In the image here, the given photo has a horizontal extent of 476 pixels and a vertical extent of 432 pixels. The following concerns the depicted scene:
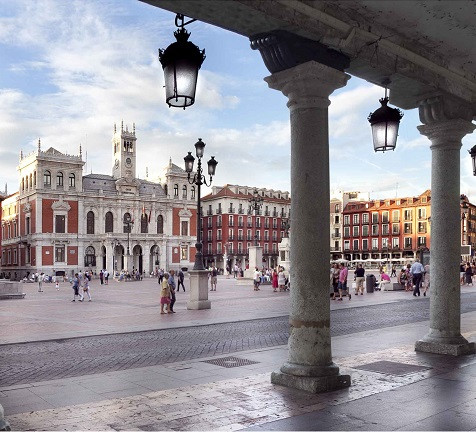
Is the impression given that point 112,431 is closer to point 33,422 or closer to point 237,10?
point 33,422

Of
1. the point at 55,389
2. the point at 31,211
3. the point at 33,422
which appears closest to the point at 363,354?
the point at 55,389

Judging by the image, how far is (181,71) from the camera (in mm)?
4602

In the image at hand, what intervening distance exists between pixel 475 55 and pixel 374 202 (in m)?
88.6

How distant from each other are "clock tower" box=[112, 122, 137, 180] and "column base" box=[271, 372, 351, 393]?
248 ft

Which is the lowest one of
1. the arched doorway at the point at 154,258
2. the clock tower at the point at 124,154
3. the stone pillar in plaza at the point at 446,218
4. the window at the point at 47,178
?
the arched doorway at the point at 154,258

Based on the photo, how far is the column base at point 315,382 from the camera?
554 cm

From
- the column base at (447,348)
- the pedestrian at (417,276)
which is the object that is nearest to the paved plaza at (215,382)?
the column base at (447,348)

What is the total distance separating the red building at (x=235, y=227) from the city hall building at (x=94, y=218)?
716cm

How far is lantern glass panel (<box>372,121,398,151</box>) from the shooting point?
6828 mm

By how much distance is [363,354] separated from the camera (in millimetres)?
8305

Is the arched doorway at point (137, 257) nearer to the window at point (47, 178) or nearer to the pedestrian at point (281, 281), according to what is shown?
the window at point (47, 178)

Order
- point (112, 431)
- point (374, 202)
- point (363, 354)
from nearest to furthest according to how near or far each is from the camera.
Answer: point (112, 431)
point (363, 354)
point (374, 202)

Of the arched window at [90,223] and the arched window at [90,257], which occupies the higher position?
the arched window at [90,223]

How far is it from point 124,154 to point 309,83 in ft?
260
